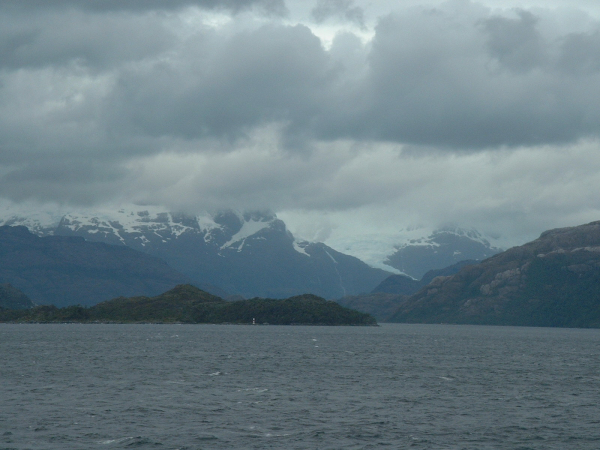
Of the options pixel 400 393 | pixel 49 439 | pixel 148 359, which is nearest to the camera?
pixel 49 439

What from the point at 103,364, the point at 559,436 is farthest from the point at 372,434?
the point at 103,364

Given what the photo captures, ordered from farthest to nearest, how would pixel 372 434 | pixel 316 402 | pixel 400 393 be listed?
pixel 400 393
pixel 316 402
pixel 372 434

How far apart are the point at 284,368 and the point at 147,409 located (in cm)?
6404

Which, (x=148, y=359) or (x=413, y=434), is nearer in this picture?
(x=413, y=434)

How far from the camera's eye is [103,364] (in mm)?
160750

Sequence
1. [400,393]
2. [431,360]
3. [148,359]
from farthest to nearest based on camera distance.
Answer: [431,360] < [148,359] < [400,393]

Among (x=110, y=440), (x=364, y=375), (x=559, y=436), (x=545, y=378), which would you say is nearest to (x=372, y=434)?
(x=559, y=436)

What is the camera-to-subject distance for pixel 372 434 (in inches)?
3204

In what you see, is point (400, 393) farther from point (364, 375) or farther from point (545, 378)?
point (545, 378)

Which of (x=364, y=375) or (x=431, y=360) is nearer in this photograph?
(x=364, y=375)

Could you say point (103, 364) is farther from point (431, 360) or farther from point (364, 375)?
point (431, 360)

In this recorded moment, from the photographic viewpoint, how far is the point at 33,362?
540ft

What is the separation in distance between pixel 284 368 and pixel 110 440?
8319 centimetres

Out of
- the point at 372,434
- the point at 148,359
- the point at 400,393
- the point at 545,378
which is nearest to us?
the point at 372,434
